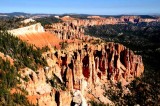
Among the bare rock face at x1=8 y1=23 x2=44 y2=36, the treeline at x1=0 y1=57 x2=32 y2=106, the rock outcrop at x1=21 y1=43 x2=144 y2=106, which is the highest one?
the bare rock face at x1=8 y1=23 x2=44 y2=36

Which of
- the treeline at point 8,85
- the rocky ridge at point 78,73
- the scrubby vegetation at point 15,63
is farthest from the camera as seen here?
the rocky ridge at point 78,73

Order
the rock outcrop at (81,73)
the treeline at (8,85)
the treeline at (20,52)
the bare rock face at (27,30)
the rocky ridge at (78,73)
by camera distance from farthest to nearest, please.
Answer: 1. the bare rock face at (27,30)
2. the treeline at (20,52)
3. the rock outcrop at (81,73)
4. the rocky ridge at (78,73)
5. the treeline at (8,85)

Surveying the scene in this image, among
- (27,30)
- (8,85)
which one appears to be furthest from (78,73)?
(8,85)

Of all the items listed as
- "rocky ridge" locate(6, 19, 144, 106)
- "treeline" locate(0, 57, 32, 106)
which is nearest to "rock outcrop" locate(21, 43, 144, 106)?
"rocky ridge" locate(6, 19, 144, 106)

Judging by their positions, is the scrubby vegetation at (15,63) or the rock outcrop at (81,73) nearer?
the scrubby vegetation at (15,63)

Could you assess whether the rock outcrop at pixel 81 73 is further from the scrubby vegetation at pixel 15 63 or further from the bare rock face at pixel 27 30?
the bare rock face at pixel 27 30

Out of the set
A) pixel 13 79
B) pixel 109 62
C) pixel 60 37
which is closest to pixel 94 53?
pixel 109 62

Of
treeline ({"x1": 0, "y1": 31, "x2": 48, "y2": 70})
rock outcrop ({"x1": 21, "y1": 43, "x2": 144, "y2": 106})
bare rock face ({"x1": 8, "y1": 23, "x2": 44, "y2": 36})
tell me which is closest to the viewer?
rock outcrop ({"x1": 21, "y1": 43, "x2": 144, "y2": 106})

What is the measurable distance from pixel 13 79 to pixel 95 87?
3807cm

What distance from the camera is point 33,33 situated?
124188mm

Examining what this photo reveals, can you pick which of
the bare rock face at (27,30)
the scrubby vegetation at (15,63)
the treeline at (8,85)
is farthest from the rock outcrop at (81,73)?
the bare rock face at (27,30)

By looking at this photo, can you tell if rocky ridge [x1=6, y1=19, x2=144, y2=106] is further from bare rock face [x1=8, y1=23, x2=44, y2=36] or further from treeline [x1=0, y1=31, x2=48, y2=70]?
treeline [x1=0, y1=31, x2=48, y2=70]

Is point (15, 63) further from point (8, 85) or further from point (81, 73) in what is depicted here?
point (81, 73)

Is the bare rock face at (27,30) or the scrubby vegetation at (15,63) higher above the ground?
the bare rock face at (27,30)
